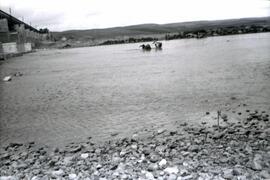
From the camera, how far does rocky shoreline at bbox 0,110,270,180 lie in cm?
669

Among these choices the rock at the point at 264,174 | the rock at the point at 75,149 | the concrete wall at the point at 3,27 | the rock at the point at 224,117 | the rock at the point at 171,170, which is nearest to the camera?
the rock at the point at 264,174

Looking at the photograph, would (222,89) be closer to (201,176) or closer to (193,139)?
(193,139)

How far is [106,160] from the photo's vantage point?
7.73 meters

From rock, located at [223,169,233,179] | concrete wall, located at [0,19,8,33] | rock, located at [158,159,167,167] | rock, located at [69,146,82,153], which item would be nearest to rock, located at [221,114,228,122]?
rock, located at [158,159,167,167]

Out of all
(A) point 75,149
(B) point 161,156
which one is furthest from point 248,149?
(A) point 75,149

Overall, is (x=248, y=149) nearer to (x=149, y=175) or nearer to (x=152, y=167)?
(x=152, y=167)

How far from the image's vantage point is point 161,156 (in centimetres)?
768

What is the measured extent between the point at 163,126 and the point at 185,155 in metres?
3.17

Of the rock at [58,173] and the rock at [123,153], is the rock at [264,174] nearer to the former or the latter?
the rock at [123,153]

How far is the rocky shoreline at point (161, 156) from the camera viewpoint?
6.69 m

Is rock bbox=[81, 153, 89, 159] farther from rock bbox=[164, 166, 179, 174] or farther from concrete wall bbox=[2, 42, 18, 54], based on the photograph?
concrete wall bbox=[2, 42, 18, 54]

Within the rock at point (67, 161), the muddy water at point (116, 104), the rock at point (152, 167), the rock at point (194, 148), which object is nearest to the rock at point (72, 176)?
the rock at point (67, 161)

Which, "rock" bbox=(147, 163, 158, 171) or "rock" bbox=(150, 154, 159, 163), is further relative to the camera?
"rock" bbox=(150, 154, 159, 163)

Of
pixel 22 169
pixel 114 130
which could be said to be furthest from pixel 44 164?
pixel 114 130
